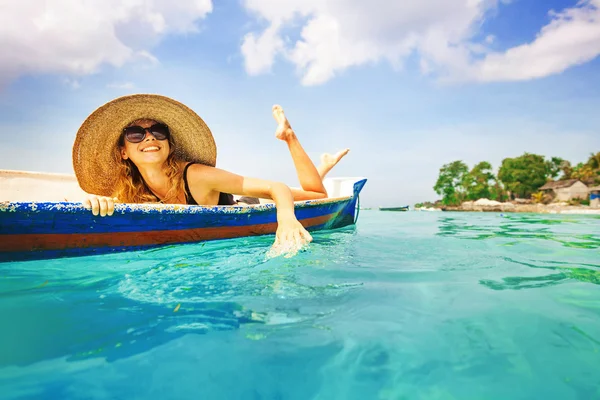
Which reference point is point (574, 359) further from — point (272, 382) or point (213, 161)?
point (213, 161)

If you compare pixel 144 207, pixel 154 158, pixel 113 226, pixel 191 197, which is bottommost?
pixel 113 226

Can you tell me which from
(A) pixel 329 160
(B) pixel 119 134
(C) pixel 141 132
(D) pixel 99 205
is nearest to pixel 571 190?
(A) pixel 329 160

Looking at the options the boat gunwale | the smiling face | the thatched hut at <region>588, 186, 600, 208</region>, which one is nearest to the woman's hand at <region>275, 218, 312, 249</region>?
the boat gunwale

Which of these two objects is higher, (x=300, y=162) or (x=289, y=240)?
(x=300, y=162)

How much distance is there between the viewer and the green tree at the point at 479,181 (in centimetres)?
5300

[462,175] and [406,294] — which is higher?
[462,175]

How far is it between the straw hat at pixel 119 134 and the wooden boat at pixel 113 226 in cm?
109

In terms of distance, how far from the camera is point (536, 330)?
1.25 metres

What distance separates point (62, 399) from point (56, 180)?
5.16 m

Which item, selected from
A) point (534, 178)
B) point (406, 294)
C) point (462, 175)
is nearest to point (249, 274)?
point (406, 294)

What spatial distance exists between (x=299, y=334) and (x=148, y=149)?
2.99 m

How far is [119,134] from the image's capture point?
142 inches

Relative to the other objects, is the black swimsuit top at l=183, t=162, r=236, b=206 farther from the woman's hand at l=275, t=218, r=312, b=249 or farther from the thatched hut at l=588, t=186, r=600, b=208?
the thatched hut at l=588, t=186, r=600, b=208

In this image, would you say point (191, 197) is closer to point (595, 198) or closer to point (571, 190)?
point (595, 198)
